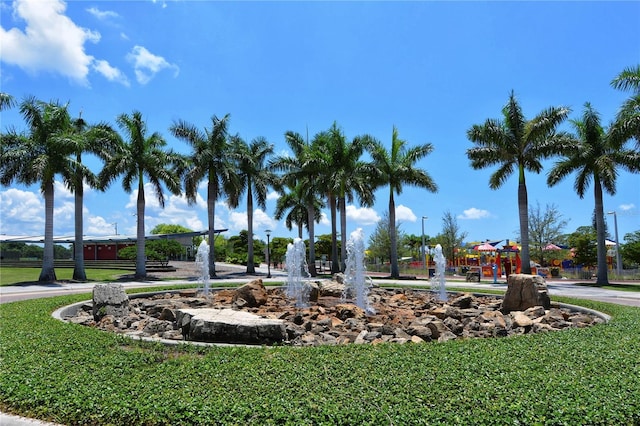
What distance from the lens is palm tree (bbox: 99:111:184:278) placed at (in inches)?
1064

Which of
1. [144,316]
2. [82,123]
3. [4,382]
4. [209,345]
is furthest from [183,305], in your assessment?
[82,123]

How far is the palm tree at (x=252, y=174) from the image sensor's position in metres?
31.8

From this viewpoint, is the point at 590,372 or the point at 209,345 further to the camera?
the point at 209,345

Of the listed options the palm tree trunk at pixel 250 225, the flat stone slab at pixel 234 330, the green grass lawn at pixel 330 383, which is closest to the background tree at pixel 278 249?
the palm tree trunk at pixel 250 225

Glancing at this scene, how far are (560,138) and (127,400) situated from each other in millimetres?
26696

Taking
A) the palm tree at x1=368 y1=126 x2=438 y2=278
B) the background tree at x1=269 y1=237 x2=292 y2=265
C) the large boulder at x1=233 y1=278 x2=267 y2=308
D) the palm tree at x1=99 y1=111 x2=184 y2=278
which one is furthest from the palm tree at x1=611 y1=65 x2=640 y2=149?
the background tree at x1=269 y1=237 x2=292 y2=265

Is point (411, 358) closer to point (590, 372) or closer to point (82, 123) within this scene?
point (590, 372)

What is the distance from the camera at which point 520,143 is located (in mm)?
25453

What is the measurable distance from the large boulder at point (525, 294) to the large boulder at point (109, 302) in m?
9.86

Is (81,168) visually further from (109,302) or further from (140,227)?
(109,302)

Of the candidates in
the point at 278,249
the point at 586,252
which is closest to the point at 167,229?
the point at 278,249

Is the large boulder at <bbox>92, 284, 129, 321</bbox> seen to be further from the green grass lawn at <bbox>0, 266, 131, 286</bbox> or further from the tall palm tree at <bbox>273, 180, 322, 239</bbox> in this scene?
the tall palm tree at <bbox>273, 180, 322, 239</bbox>

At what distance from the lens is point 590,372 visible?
4.89 meters

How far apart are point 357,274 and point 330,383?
29.3 ft
